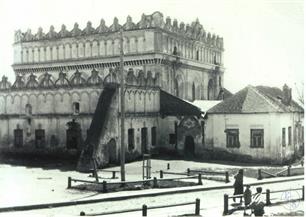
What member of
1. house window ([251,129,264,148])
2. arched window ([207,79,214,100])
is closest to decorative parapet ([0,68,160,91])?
house window ([251,129,264,148])

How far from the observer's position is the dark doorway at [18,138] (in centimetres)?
3772

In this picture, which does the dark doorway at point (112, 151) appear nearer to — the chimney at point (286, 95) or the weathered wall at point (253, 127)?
the weathered wall at point (253, 127)

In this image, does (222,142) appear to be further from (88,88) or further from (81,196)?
(81,196)

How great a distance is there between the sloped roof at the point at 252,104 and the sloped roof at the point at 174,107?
1660mm

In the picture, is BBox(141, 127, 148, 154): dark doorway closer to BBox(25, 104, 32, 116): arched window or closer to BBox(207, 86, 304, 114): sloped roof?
BBox(207, 86, 304, 114): sloped roof

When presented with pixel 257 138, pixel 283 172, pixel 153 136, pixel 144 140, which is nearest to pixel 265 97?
pixel 257 138

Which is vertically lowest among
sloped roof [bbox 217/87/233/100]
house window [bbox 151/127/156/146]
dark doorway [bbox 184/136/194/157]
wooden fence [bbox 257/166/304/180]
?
wooden fence [bbox 257/166/304/180]

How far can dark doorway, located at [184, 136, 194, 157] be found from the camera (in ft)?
125

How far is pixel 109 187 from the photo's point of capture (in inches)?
940

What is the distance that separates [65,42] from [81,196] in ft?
81.5

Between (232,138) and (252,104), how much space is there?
2.79 metres

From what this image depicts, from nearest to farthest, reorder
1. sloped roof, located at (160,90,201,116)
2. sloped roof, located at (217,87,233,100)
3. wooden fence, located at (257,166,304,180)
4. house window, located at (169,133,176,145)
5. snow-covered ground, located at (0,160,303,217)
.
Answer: snow-covered ground, located at (0,160,303,217) → wooden fence, located at (257,166,304,180) → sloped roof, located at (160,90,201,116) → house window, located at (169,133,176,145) → sloped roof, located at (217,87,233,100)

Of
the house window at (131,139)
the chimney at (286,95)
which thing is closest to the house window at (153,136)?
the house window at (131,139)

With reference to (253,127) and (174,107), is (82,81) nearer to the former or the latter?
(174,107)
